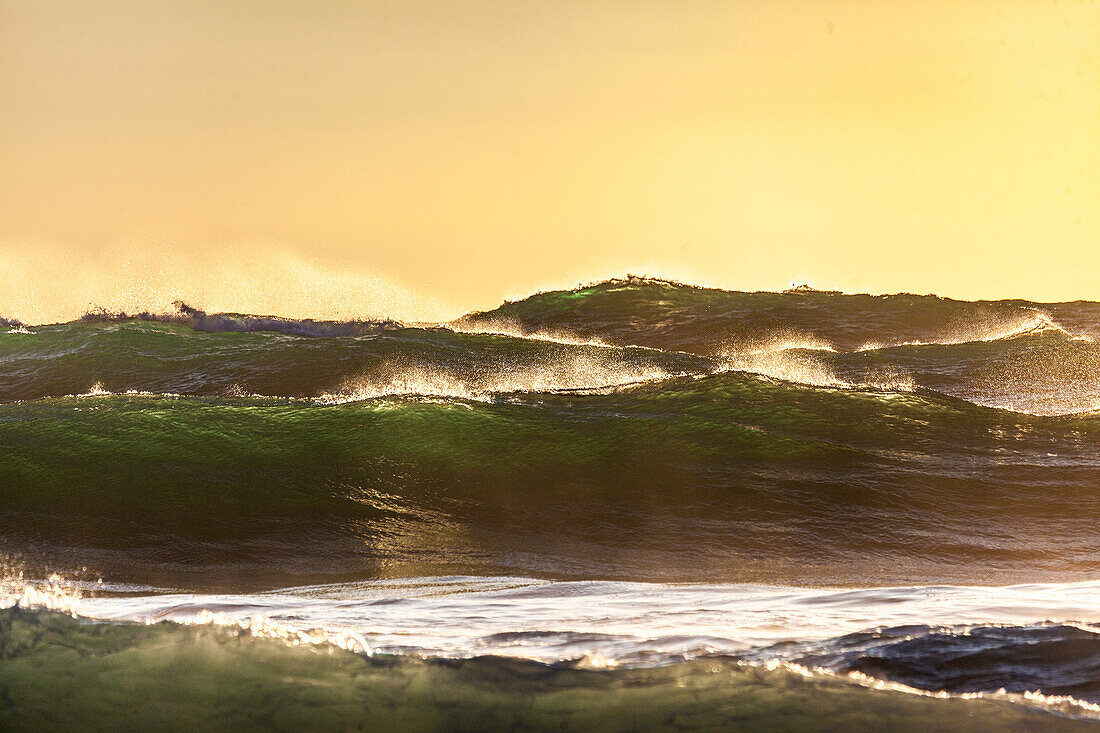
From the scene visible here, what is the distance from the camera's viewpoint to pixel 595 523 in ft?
31.8

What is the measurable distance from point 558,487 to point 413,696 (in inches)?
274

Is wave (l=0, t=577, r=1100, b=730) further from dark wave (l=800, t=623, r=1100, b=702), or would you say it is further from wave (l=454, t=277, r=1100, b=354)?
wave (l=454, t=277, r=1100, b=354)

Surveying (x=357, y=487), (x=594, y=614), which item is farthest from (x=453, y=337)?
(x=594, y=614)

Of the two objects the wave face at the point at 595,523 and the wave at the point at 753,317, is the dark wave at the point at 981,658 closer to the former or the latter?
the wave face at the point at 595,523

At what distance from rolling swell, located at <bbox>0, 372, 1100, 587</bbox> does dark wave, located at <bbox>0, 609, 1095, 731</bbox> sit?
3.60 meters

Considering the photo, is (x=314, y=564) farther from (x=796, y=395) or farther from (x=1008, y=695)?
(x=796, y=395)

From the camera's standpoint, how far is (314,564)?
8461 millimetres

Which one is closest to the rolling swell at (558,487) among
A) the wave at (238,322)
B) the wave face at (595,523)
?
the wave face at (595,523)

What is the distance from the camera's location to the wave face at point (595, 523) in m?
4.19

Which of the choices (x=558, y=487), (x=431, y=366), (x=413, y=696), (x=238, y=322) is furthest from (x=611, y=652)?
(x=238, y=322)

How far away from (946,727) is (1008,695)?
0.34 m

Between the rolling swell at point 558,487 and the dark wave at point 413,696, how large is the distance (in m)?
3.60

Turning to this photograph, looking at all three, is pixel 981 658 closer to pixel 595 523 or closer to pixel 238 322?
pixel 595 523

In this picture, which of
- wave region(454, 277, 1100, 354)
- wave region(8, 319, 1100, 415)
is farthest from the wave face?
wave region(454, 277, 1100, 354)
